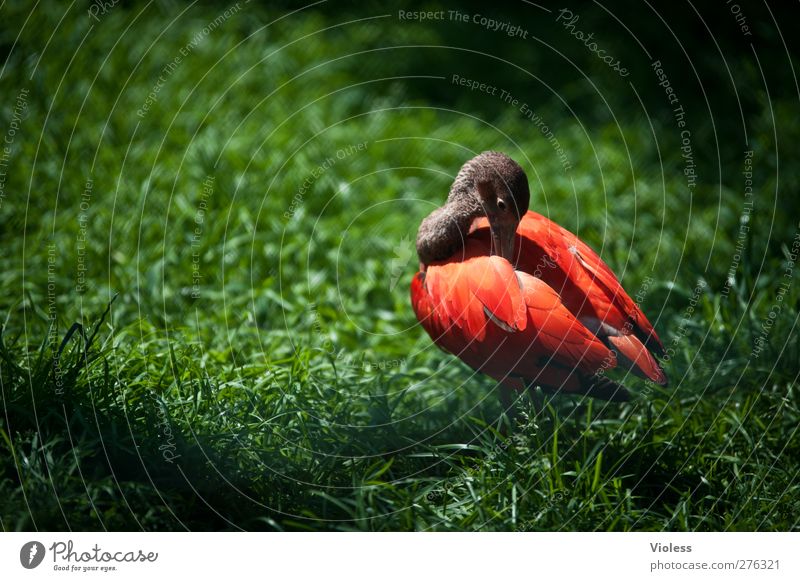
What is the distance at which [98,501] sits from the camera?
107 inches

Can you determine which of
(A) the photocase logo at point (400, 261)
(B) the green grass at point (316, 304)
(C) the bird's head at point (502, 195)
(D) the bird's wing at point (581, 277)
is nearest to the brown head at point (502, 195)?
(C) the bird's head at point (502, 195)

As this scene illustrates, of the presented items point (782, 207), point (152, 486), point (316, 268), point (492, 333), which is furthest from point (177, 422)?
point (782, 207)

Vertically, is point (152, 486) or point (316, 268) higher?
point (316, 268)

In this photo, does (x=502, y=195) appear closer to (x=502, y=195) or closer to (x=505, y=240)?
(x=502, y=195)

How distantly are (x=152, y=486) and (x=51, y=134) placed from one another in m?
3.14

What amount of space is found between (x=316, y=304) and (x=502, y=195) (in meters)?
1.65

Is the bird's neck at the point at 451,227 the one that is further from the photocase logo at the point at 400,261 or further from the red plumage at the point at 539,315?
the photocase logo at the point at 400,261

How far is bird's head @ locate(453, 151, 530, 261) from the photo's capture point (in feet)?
9.91

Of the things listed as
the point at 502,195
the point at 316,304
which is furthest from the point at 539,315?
the point at 316,304
